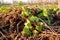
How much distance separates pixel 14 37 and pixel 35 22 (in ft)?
0.60

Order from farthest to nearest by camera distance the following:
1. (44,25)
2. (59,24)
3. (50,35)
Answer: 1. (59,24)
2. (44,25)
3. (50,35)

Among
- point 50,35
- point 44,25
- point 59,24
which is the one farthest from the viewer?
point 59,24

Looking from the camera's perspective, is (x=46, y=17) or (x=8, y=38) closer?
(x=8, y=38)

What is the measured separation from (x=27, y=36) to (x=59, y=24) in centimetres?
30

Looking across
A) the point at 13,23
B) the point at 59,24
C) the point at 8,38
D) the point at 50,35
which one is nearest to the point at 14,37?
the point at 8,38

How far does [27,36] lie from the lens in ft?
5.02

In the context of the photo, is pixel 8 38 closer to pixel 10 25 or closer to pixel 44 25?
pixel 10 25

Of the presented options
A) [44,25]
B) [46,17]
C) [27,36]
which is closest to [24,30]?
[27,36]

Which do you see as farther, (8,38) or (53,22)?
(53,22)

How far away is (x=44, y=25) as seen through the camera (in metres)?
1.57

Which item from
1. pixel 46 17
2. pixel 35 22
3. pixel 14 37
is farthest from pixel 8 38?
pixel 46 17

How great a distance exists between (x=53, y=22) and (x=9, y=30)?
13.6 inches

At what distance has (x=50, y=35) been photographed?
1.47 meters

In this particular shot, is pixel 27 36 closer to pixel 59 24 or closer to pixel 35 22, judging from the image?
pixel 35 22
